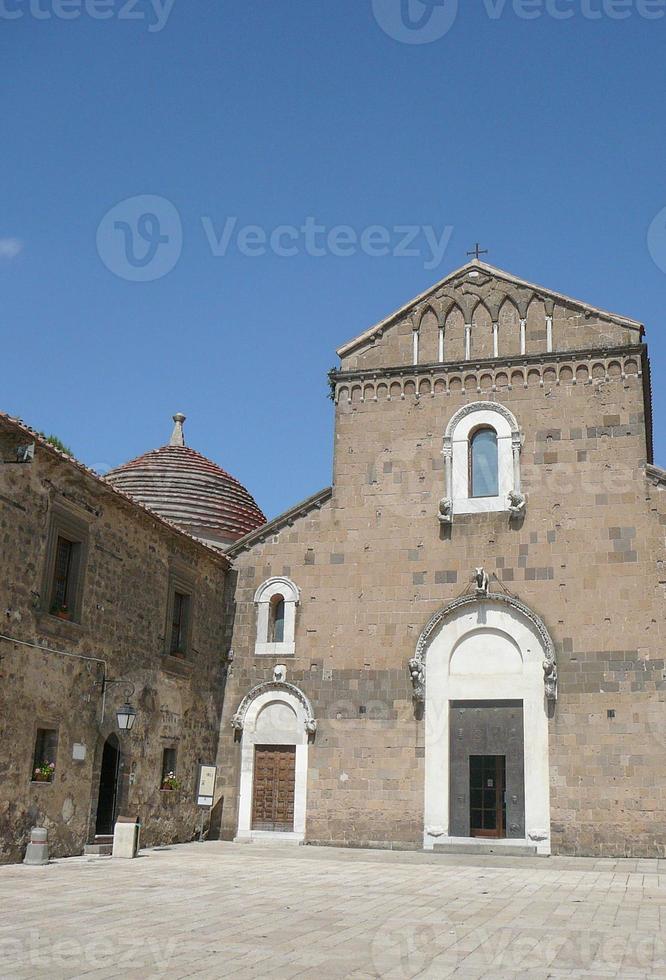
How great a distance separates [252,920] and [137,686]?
33.9ft

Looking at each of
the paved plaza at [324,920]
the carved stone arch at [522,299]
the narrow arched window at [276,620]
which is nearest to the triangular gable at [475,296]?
the carved stone arch at [522,299]

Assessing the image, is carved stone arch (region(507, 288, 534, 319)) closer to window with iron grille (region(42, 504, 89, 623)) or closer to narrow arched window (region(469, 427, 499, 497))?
narrow arched window (region(469, 427, 499, 497))

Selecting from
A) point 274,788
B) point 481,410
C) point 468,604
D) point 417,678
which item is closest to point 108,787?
point 274,788

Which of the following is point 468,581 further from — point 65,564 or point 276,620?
point 65,564

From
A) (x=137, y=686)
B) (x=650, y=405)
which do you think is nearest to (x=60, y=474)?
(x=137, y=686)

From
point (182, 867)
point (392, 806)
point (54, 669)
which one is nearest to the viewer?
point (182, 867)

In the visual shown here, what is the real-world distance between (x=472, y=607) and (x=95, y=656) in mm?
8329

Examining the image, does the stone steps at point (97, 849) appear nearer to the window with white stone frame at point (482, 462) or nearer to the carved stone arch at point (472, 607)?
the carved stone arch at point (472, 607)

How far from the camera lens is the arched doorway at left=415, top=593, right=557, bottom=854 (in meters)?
20.8

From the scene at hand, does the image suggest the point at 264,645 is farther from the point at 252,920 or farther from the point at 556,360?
the point at 252,920

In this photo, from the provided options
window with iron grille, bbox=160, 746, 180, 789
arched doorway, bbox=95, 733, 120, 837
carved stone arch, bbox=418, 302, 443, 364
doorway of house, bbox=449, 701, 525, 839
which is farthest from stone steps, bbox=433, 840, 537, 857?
carved stone arch, bbox=418, 302, 443, 364

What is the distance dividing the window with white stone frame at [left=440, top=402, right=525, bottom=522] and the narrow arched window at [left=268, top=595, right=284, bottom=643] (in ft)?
14.8

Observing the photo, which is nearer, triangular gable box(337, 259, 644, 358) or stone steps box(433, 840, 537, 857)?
stone steps box(433, 840, 537, 857)

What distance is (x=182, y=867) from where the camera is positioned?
1634cm
